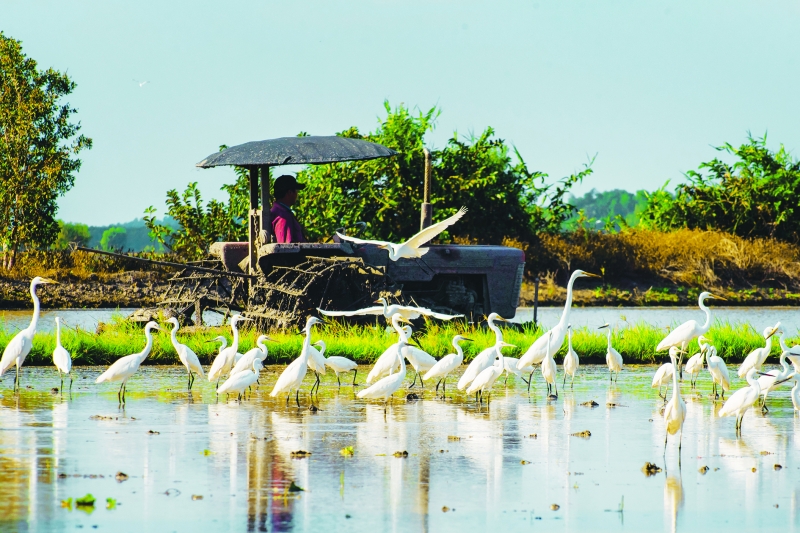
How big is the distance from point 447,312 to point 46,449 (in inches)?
359

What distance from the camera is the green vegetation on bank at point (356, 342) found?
1380 cm

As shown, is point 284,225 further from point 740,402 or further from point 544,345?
point 740,402

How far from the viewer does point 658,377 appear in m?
11.1

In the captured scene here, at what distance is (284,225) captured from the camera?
1507 centimetres

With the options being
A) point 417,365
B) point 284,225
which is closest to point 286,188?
point 284,225

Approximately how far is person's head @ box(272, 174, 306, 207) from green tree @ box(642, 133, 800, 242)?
20895 mm

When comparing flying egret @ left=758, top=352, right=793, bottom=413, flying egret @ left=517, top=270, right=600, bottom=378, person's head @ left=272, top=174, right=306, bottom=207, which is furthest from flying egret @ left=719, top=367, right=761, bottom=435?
person's head @ left=272, top=174, right=306, bottom=207

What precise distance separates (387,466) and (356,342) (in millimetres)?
6945

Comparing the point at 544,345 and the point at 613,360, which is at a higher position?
the point at 544,345

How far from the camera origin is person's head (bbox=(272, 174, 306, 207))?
1507 cm

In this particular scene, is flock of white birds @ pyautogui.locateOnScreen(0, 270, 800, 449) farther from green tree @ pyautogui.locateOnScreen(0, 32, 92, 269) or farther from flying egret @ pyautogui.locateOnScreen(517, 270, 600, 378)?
green tree @ pyautogui.locateOnScreen(0, 32, 92, 269)

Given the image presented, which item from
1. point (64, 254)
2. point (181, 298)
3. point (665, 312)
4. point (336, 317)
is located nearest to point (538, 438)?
point (336, 317)

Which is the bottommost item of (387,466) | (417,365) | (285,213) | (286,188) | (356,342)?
(387,466)

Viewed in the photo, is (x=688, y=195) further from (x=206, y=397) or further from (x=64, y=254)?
(x=206, y=397)
